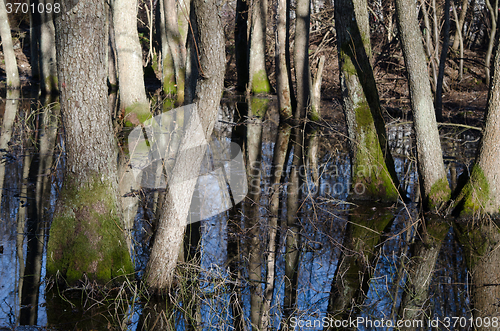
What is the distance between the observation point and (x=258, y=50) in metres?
17.8

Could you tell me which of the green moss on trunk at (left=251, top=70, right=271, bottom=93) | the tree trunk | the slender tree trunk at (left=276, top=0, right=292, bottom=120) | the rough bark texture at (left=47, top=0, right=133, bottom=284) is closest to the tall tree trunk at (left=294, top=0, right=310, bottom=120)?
the slender tree trunk at (left=276, top=0, right=292, bottom=120)

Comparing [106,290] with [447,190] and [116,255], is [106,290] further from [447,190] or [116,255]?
[447,190]

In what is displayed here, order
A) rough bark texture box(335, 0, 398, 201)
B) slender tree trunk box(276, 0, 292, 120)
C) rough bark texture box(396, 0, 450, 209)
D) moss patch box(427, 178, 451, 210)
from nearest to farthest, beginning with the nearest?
rough bark texture box(396, 0, 450, 209) → moss patch box(427, 178, 451, 210) → rough bark texture box(335, 0, 398, 201) → slender tree trunk box(276, 0, 292, 120)

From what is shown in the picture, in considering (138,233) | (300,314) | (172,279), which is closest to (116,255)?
(172,279)

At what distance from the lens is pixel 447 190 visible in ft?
21.3

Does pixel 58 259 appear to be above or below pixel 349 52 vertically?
below

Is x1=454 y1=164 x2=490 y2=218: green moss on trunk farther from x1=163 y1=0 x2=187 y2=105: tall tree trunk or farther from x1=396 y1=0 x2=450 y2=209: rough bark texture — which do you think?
x1=163 y1=0 x2=187 y2=105: tall tree trunk

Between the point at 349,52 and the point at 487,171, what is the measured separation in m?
2.65

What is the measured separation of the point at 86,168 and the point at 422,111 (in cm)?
444

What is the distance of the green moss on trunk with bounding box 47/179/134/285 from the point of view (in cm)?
432

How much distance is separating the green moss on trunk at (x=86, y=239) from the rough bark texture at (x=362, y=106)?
4.08 meters

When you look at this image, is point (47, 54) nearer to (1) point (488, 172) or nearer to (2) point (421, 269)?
(1) point (488, 172)

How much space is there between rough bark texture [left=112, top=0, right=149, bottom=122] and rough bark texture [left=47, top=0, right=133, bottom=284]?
712cm

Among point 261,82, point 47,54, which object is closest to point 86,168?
point 47,54
